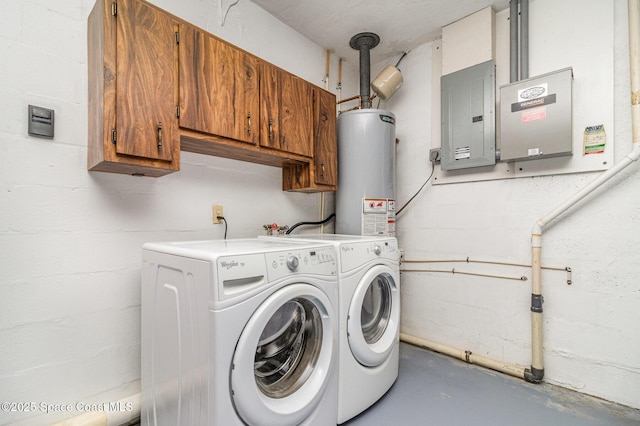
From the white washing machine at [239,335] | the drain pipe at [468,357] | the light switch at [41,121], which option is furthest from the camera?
the drain pipe at [468,357]

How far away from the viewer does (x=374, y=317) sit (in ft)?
6.33

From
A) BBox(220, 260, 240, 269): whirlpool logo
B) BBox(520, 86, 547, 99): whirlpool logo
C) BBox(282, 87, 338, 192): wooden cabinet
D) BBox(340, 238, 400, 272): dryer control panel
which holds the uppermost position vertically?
BBox(520, 86, 547, 99): whirlpool logo

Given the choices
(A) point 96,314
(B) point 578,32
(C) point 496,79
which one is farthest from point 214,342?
(B) point 578,32

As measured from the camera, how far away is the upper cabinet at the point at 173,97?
1265mm

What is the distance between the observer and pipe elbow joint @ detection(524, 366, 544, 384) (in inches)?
75.2

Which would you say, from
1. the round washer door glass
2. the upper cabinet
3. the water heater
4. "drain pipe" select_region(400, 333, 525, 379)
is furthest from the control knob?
"drain pipe" select_region(400, 333, 525, 379)

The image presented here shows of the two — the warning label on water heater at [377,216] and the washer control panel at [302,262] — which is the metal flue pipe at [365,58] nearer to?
the warning label on water heater at [377,216]

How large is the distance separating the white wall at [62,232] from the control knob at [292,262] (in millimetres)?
888

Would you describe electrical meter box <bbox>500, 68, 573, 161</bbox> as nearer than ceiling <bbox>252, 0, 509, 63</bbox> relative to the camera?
Yes

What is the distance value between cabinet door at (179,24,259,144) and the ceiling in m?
0.85

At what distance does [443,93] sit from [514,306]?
5.55 ft

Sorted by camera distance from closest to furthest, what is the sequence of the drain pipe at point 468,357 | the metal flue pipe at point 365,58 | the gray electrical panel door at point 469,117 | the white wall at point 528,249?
the white wall at point 528,249, the drain pipe at point 468,357, the gray electrical panel door at point 469,117, the metal flue pipe at point 365,58

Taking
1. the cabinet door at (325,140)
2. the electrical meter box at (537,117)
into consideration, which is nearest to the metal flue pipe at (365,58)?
the cabinet door at (325,140)

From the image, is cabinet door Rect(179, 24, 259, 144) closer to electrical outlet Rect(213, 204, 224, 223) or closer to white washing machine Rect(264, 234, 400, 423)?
electrical outlet Rect(213, 204, 224, 223)
